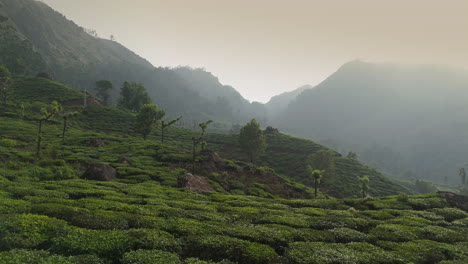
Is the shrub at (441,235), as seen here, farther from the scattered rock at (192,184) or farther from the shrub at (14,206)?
the shrub at (14,206)

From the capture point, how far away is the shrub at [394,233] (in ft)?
66.1

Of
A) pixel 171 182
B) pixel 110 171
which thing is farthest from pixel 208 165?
pixel 110 171

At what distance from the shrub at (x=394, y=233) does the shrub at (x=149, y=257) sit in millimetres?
16665

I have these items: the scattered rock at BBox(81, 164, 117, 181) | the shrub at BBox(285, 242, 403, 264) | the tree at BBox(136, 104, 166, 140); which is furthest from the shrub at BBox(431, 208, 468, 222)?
the tree at BBox(136, 104, 166, 140)

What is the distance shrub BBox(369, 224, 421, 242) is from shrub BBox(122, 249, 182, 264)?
1666cm

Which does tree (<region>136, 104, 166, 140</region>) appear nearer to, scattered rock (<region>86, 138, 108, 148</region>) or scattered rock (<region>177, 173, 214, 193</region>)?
scattered rock (<region>86, 138, 108, 148</region>)

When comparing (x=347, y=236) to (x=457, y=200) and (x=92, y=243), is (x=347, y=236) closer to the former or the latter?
(x=92, y=243)

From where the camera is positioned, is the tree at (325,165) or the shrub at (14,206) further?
the tree at (325,165)

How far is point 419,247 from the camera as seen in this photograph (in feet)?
59.3

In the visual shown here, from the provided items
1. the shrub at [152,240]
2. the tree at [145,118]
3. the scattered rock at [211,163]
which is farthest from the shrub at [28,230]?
the tree at [145,118]

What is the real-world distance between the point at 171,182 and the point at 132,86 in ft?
463

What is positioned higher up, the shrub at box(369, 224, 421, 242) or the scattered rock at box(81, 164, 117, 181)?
the shrub at box(369, 224, 421, 242)

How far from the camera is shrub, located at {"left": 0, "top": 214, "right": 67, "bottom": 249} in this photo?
487 inches

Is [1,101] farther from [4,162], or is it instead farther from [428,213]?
[428,213]
